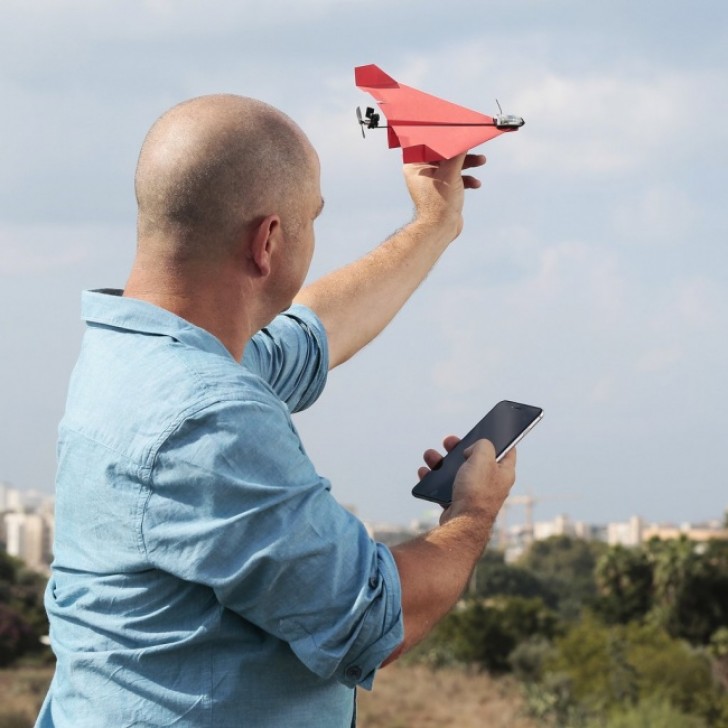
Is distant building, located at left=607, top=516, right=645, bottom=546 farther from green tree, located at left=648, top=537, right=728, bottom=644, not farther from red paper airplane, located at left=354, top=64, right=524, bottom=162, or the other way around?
red paper airplane, located at left=354, top=64, right=524, bottom=162

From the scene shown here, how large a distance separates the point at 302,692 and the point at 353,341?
1.22m

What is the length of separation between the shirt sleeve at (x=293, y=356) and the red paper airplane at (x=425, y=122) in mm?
430

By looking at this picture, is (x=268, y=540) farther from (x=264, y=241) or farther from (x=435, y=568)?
(x=264, y=241)

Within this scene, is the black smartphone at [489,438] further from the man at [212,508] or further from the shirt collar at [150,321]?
the shirt collar at [150,321]

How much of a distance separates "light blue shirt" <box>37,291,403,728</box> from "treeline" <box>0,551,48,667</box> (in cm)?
2140

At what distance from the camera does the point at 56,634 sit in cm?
190

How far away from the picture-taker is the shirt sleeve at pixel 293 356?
8.17ft

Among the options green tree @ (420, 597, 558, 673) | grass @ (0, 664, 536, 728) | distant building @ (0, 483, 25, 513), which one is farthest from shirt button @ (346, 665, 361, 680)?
distant building @ (0, 483, 25, 513)

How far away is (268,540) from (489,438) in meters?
0.67

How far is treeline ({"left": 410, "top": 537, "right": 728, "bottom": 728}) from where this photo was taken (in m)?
21.9

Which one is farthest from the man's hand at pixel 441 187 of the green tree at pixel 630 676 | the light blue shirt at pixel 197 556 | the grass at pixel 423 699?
the green tree at pixel 630 676

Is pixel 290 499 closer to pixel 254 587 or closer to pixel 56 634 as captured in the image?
pixel 254 587

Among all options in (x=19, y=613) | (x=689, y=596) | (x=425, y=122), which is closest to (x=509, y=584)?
(x=689, y=596)

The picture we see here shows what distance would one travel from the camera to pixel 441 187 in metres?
3.01
